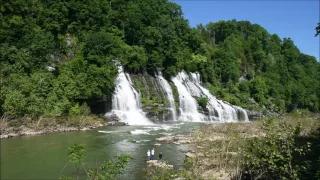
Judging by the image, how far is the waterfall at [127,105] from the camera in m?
37.3

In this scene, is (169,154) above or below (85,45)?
below

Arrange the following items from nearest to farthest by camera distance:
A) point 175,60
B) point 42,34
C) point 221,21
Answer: point 42,34 → point 175,60 → point 221,21

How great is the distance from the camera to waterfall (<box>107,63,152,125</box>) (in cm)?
3734

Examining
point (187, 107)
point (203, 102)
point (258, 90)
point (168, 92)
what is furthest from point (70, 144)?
point (258, 90)

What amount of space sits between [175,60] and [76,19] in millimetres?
17334

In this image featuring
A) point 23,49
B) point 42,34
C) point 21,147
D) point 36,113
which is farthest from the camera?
point 42,34

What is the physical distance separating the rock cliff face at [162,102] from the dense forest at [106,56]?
7.00ft

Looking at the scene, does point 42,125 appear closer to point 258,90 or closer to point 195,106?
point 195,106

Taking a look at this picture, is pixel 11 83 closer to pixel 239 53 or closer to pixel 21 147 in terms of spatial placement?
pixel 21 147

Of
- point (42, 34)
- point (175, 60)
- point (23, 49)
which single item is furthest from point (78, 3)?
point (175, 60)

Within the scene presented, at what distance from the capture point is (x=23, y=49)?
3656cm

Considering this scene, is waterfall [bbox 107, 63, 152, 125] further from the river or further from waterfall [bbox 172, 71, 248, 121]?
waterfall [bbox 172, 71, 248, 121]

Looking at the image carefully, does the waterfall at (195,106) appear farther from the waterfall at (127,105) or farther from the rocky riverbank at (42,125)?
the rocky riverbank at (42,125)

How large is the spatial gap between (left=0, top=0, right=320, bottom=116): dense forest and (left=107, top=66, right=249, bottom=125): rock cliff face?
2.13 m
